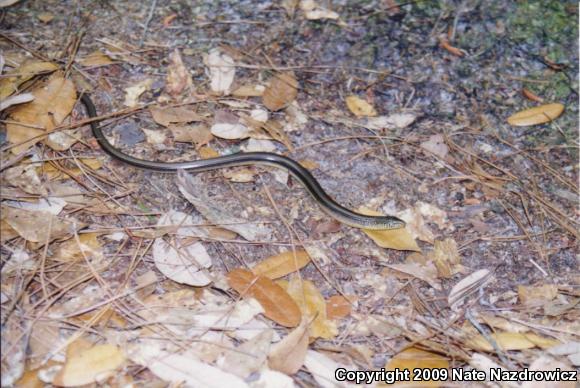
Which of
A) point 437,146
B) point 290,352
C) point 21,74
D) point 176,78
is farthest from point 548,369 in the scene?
point 21,74

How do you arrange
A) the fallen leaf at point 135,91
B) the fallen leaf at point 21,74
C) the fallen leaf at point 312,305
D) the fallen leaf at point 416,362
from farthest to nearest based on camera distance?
the fallen leaf at point 135,91
the fallen leaf at point 21,74
the fallen leaf at point 312,305
the fallen leaf at point 416,362

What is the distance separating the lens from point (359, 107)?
403 centimetres

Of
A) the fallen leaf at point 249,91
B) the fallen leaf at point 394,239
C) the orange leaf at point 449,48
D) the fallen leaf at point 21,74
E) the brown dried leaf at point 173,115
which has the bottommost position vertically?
the fallen leaf at point 394,239

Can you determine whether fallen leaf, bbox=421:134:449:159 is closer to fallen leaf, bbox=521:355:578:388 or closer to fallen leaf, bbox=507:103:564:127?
fallen leaf, bbox=507:103:564:127

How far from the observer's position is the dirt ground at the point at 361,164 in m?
2.88

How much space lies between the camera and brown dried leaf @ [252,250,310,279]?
10.0 feet

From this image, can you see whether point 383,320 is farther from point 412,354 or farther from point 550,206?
point 550,206

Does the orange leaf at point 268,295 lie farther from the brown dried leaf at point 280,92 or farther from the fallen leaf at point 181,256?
the brown dried leaf at point 280,92

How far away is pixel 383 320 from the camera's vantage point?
116 inches

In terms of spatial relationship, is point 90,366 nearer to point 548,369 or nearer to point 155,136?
point 155,136

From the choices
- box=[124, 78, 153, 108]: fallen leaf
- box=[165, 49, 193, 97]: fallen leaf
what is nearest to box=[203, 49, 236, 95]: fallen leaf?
box=[165, 49, 193, 97]: fallen leaf

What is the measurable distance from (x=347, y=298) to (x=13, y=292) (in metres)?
1.65

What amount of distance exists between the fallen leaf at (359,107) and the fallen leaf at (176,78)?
114 centimetres

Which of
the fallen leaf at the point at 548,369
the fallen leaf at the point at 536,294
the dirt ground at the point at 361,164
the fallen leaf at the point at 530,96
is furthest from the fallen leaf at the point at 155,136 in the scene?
the fallen leaf at the point at 530,96
